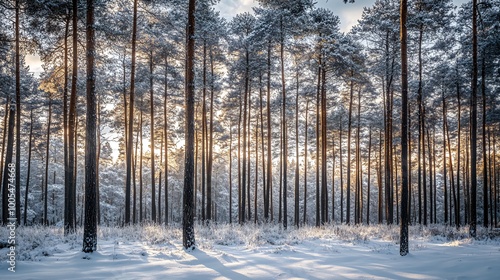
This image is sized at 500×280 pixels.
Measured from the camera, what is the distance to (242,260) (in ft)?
26.1

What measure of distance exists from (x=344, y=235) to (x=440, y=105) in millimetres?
18053

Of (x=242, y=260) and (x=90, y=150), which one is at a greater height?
(x=90, y=150)

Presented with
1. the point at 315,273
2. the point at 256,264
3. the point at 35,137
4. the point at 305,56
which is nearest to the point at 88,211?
the point at 256,264

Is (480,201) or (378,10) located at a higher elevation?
(378,10)

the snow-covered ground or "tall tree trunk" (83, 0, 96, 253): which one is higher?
"tall tree trunk" (83, 0, 96, 253)

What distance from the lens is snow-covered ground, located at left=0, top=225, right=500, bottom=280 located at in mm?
6332

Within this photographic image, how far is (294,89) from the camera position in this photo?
22.7 m

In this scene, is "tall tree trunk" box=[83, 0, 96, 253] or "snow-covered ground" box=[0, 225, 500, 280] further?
"tall tree trunk" box=[83, 0, 96, 253]

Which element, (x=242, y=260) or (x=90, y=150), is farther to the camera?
(x=90, y=150)

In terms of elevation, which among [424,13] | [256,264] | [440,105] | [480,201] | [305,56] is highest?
[424,13]

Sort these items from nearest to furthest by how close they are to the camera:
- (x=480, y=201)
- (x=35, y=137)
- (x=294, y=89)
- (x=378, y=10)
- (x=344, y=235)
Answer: (x=344, y=235) → (x=378, y=10) → (x=294, y=89) → (x=35, y=137) → (x=480, y=201)

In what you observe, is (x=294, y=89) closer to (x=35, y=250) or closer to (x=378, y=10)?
(x=378, y=10)

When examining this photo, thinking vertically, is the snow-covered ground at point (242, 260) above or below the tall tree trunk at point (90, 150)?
below

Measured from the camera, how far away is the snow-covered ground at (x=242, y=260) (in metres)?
6.33
